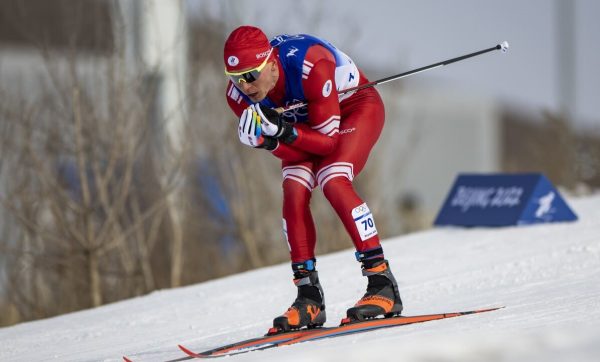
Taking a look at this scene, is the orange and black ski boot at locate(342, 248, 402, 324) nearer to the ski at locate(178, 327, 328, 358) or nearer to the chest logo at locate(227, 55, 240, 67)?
the ski at locate(178, 327, 328, 358)

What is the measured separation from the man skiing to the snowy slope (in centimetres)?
48

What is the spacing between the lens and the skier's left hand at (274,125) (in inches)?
213

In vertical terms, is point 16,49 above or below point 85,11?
above

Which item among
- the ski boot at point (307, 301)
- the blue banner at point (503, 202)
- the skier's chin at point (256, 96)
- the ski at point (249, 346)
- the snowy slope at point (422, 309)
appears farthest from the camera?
the blue banner at point (503, 202)

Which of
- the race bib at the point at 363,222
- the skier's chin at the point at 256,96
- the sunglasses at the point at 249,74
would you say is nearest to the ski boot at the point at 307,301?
the race bib at the point at 363,222

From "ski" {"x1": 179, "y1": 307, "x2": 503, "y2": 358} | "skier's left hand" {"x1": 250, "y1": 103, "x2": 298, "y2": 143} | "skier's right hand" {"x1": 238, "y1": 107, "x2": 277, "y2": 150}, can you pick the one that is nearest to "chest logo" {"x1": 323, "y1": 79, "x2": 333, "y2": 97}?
"skier's left hand" {"x1": 250, "y1": 103, "x2": 298, "y2": 143}

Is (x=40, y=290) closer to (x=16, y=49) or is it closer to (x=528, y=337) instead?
(x=16, y=49)

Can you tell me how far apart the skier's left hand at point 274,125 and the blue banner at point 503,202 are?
14.5 feet

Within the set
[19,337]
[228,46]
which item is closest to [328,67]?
[228,46]

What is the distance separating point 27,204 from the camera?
9.55 m

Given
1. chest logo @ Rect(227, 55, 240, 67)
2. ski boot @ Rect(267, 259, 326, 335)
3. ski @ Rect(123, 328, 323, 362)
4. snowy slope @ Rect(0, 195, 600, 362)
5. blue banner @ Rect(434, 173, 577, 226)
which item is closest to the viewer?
snowy slope @ Rect(0, 195, 600, 362)

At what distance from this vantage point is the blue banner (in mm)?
9484

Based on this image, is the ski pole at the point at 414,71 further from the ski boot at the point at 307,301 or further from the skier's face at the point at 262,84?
the ski boot at the point at 307,301

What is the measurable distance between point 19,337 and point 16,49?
288 inches
